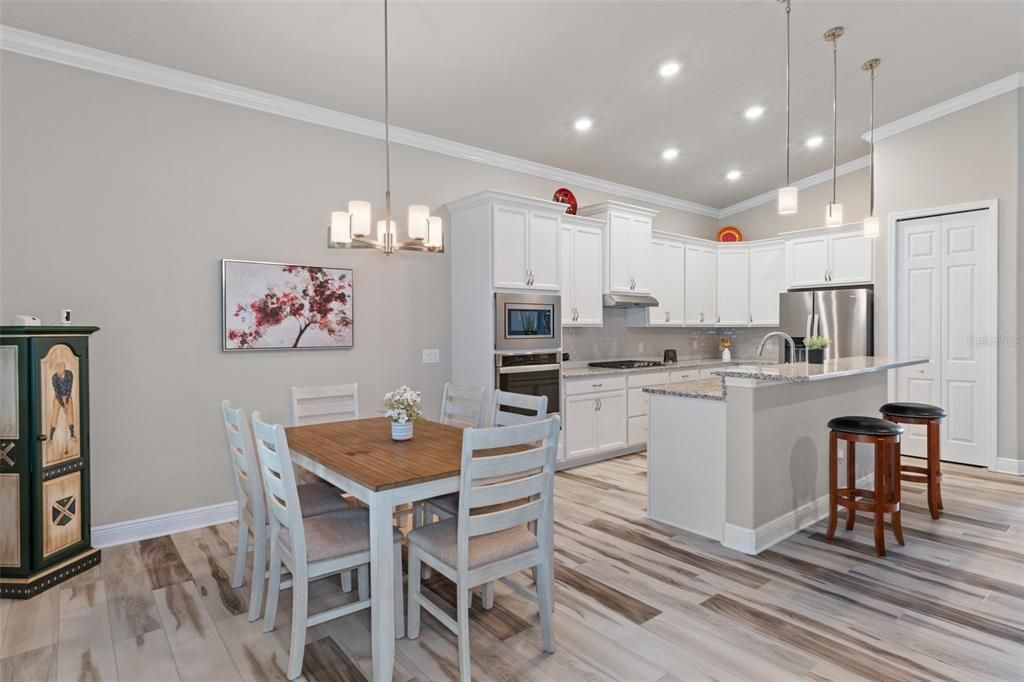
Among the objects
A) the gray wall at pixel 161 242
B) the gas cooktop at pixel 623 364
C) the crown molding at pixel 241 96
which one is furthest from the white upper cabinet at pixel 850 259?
the gray wall at pixel 161 242

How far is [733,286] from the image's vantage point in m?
7.02

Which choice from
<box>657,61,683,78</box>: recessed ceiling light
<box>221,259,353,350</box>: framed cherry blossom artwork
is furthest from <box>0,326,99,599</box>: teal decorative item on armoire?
<box>657,61,683,78</box>: recessed ceiling light

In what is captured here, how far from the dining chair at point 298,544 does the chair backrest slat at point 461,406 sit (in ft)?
3.57

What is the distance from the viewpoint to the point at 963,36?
4094 mm

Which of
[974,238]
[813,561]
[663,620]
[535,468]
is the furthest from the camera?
[974,238]

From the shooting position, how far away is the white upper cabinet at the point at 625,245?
18.5 ft

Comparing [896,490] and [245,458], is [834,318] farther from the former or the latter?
[245,458]

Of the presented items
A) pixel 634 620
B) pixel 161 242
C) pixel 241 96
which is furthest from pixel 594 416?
pixel 241 96

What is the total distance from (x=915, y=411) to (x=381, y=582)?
3786 millimetres

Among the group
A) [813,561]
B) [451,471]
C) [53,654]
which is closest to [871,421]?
[813,561]

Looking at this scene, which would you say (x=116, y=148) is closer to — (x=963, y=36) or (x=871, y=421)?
(x=871, y=421)

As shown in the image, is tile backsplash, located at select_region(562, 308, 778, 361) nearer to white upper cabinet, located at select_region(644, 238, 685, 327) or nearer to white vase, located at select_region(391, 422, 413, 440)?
white upper cabinet, located at select_region(644, 238, 685, 327)

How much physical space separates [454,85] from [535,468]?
9.91ft

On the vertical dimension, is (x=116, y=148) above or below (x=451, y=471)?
above
